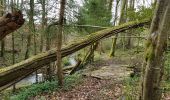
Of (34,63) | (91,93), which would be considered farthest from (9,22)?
(91,93)

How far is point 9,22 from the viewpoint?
140 inches

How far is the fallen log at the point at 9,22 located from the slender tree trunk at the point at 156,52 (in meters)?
2.02

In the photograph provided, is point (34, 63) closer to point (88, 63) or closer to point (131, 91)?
point (131, 91)

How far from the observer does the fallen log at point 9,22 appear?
11.5 ft

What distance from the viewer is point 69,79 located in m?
13.3

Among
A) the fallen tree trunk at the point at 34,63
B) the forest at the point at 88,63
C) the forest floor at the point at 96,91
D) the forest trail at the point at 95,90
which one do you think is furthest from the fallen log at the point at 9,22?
the forest trail at the point at 95,90

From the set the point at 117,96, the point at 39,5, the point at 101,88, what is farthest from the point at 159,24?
the point at 39,5

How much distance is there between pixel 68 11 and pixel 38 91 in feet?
24.4

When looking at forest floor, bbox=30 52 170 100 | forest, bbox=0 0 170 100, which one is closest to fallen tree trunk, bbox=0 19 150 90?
forest, bbox=0 0 170 100

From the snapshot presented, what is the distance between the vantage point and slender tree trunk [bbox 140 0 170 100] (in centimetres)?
435

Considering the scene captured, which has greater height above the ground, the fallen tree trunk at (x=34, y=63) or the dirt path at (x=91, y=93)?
the fallen tree trunk at (x=34, y=63)

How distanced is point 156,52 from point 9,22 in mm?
2289

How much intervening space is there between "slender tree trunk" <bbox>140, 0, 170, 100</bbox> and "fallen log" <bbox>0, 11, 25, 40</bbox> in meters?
2.02

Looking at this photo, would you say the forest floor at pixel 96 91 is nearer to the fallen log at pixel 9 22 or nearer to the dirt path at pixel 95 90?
the dirt path at pixel 95 90
